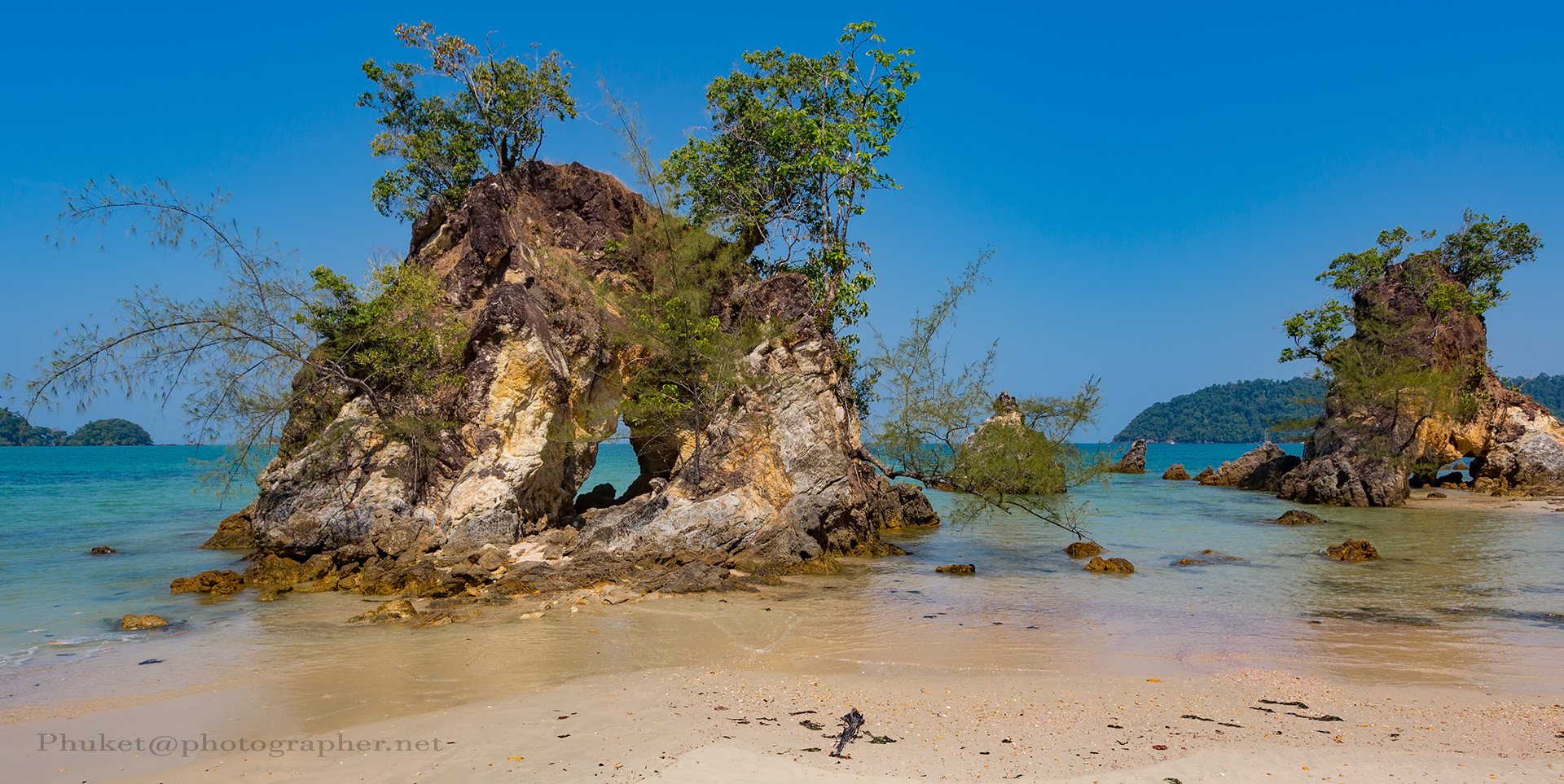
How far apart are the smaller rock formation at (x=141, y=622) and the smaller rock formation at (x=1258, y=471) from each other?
1397 inches

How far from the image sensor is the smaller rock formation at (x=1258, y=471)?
34.7 meters

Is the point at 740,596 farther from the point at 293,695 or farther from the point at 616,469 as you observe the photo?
the point at 616,469

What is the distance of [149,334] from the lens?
12.2 metres

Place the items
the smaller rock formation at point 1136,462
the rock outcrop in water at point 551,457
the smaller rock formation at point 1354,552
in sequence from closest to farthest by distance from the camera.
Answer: the rock outcrop in water at point 551,457 < the smaller rock formation at point 1354,552 < the smaller rock formation at point 1136,462

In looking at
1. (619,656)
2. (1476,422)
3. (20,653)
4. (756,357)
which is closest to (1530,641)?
(619,656)

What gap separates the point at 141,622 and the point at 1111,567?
1366 cm

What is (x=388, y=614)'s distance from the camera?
1035 centimetres

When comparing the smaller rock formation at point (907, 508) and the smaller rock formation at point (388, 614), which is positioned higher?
the smaller rock formation at point (907, 508)

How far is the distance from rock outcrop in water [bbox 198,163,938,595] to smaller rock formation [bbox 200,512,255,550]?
377 centimetres

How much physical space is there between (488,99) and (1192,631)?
15.5 meters

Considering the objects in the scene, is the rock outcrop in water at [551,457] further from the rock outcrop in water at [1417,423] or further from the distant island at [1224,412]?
the distant island at [1224,412]

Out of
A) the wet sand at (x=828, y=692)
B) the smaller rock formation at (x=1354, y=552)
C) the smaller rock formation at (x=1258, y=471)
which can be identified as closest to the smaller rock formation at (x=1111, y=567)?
the wet sand at (x=828, y=692)

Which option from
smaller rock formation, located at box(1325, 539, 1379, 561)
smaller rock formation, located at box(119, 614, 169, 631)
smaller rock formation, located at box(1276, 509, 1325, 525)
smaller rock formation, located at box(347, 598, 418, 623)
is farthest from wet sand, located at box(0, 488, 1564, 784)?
smaller rock formation, located at box(1276, 509, 1325, 525)

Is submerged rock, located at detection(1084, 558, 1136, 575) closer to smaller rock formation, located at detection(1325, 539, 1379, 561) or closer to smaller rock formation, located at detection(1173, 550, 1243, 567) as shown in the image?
smaller rock formation, located at detection(1173, 550, 1243, 567)
